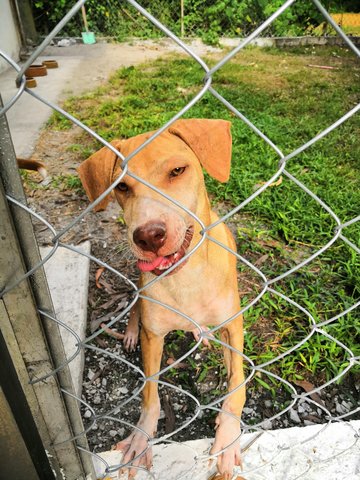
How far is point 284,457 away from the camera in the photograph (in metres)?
1.78

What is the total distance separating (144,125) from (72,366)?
11.8 feet

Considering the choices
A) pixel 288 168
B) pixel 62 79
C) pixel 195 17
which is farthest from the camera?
→ pixel 195 17

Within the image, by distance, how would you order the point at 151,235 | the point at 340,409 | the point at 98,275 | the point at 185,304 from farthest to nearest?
the point at 98,275 < the point at 340,409 < the point at 185,304 < the point at 151,235

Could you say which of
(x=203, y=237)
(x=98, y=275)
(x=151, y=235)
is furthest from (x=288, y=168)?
(x=203, y=237)

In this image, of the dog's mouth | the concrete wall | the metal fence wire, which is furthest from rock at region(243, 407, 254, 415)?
the concrete wall

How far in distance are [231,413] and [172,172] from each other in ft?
3.46

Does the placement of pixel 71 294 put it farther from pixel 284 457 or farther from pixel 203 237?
pixel 203 237

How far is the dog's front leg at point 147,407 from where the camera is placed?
1.90m

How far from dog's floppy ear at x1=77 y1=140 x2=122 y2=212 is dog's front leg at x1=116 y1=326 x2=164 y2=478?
654 millimetres

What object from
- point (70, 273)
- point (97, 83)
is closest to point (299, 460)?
point (70, 273)

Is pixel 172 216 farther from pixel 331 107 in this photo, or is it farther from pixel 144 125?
pixel 331 107

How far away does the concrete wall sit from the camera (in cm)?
798

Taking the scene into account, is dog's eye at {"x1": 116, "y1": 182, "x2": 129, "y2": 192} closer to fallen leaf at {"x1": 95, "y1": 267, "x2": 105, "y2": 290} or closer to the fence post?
the fence post

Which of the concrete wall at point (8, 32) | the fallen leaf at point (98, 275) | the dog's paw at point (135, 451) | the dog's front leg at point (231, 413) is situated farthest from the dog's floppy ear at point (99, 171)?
the concrete wall at point (8, 32)
